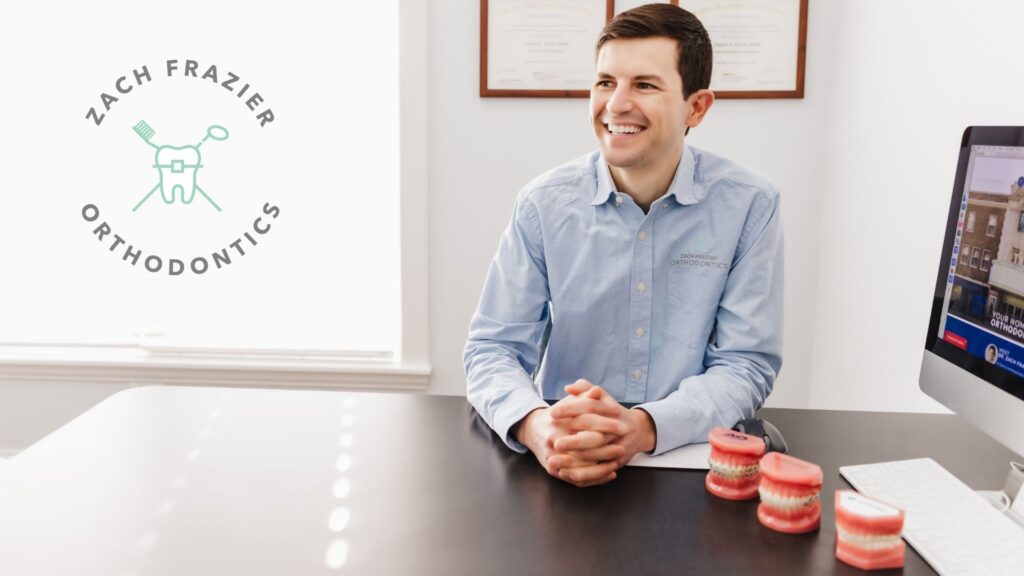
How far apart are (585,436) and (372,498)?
0.28 metres

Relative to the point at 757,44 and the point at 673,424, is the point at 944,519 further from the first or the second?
the point at 757,44

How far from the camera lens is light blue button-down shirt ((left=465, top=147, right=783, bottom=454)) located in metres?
1.60

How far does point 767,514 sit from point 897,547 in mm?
146

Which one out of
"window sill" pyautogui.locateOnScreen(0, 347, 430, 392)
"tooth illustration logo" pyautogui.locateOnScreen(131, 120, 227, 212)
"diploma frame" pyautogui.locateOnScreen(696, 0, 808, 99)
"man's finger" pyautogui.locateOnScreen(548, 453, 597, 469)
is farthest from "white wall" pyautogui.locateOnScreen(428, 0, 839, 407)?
"man's finger" pyautogui.locateOnScreen(548, 453, 597, 469)

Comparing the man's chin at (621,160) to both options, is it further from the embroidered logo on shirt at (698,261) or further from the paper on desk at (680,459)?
the paper on desk at (680,459)

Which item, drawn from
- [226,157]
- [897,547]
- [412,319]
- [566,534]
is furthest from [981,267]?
[226,157]

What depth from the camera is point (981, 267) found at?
3.75 ft

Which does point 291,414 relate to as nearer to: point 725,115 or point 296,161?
point 296,161

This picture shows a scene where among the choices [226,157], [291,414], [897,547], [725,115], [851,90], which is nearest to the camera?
[897,547]

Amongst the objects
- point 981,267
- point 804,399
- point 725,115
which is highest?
point 725,115

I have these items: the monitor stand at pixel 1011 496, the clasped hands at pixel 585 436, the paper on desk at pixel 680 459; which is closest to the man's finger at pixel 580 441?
the clasped hands at pixel 585 436

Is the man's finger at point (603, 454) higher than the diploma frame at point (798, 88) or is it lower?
lower

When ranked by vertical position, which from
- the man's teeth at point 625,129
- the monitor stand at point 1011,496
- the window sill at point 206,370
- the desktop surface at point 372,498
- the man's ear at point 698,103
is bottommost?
the window sill at point 206,370

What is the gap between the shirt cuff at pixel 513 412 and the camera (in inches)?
50.2
